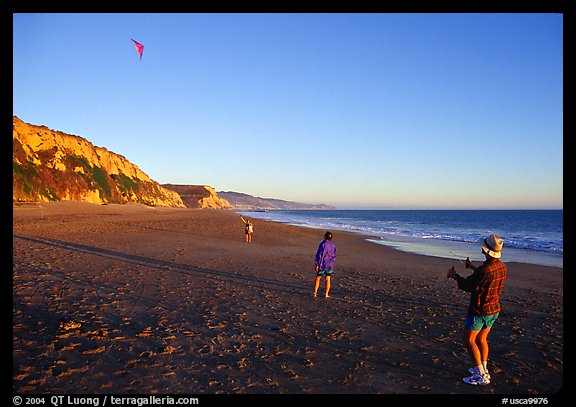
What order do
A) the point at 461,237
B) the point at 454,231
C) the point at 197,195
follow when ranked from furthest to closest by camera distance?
the point at 197,195 → the point at 454,231 → the point at 461,237

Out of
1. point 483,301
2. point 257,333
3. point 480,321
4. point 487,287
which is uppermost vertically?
point 487,287

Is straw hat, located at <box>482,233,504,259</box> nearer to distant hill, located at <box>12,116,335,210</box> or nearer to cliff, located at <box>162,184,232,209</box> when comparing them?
distant hill, located at <box>12,116,335,210</box>

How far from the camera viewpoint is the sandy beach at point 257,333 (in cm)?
421

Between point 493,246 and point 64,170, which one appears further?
point 64,170

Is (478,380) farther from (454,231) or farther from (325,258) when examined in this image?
(454,231)

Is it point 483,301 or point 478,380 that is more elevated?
point 483,301

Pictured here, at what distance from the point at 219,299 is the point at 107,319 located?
247 cm

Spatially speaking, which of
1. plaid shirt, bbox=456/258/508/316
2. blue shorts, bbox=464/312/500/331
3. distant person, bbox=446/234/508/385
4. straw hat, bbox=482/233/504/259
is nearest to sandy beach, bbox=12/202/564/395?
distant person, bbox=446/234/508/385

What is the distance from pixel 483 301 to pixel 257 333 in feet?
11.9

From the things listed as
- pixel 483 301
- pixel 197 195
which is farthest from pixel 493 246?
pixel 197 195

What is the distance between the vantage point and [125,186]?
7819 centimetres

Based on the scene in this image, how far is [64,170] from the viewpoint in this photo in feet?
182

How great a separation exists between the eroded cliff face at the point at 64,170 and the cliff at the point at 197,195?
223 ft
